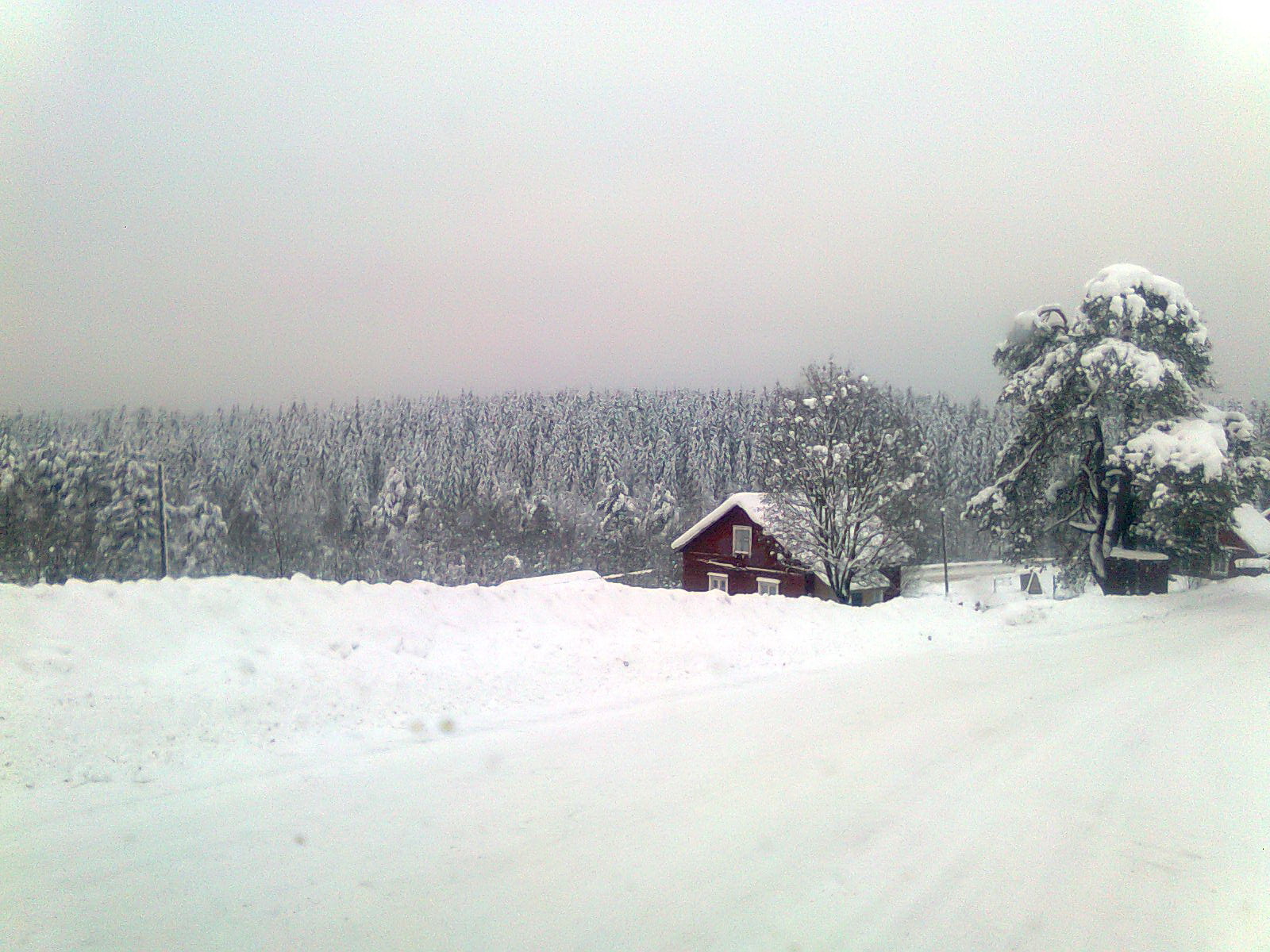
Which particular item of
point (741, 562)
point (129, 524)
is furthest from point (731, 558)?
point (129, 524)

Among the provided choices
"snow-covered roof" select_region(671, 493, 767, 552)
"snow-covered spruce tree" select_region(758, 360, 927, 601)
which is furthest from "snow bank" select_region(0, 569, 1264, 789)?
"snow-covered roof" select_region(671, 493, 767, 552)

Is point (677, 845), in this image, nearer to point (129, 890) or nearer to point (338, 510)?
point (129, 890)

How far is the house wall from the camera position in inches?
1312

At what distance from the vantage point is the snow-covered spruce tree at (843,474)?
23109 millimetres

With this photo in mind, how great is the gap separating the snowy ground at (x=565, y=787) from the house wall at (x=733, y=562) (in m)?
21.9

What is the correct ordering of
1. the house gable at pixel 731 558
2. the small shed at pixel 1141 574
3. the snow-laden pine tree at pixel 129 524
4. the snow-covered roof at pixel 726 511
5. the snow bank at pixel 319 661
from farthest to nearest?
the snow-laden pine tree at pixel 129 524 < the snow-covered roof at pixel 726 511 < the house gable at pixel 731 558 < the small shed at pixel 1141 574 < the snow bank at pixel 319 661

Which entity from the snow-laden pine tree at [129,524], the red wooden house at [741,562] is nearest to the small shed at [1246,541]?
the red wooden house at [741,562]

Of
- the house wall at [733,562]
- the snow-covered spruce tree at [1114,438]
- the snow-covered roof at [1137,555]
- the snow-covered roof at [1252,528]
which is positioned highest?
the snow-covered spruce tree at [1114,438]

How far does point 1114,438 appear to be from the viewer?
84.5 feet

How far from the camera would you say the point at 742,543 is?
35375mm

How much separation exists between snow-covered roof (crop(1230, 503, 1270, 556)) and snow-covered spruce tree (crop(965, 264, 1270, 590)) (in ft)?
3.64

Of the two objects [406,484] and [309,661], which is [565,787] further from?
[406,484]

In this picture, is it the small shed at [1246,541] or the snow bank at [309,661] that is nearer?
the snow bank at [309,661]

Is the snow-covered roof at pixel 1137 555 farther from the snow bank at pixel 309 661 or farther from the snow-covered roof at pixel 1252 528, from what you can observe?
the snow bank at pixel 309 661
